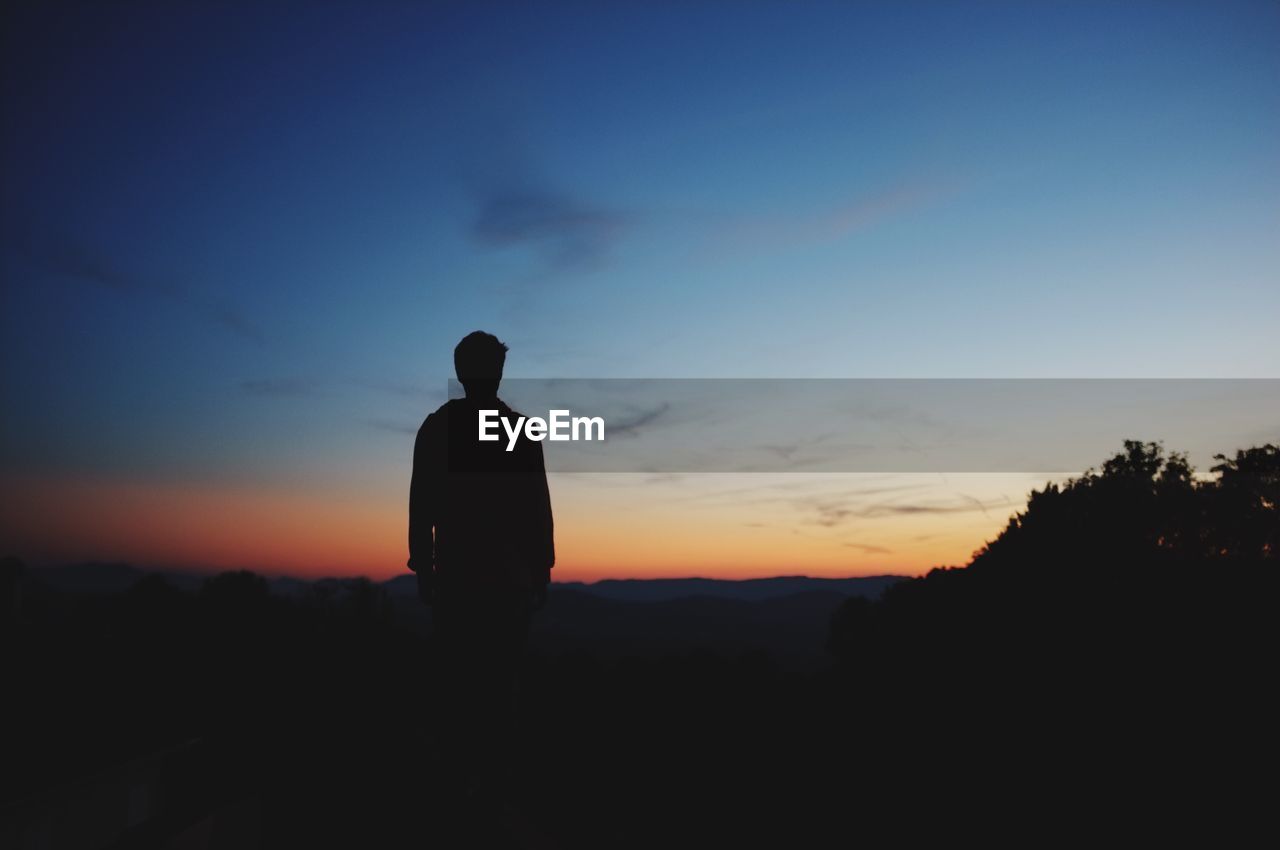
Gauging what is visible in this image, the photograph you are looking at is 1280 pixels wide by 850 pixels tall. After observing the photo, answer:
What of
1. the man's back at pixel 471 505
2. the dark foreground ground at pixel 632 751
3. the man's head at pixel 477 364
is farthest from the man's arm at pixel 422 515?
the dark foreground ground at pixel 632 751

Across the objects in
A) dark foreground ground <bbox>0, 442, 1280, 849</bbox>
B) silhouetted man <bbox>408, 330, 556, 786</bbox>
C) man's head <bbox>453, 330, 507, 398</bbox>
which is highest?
man's head <bbox>453, 330, 507, 398</bbox>

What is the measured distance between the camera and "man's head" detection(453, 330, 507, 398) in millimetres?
4301

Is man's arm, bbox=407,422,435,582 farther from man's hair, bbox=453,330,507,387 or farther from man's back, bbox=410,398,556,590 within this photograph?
man's hair, bbox=453,330,507,387

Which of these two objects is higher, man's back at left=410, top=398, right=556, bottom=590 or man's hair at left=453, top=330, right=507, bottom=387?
man's hair at left=453, top=330, right=507, bottom=387

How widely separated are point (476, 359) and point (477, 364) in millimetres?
26

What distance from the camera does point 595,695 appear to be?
41.1ft

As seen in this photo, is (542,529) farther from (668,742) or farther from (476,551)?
(668,742)

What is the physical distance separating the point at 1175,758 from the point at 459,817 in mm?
9136

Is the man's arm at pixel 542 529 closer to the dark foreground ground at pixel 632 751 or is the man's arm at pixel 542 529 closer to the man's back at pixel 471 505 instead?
the man's back at pixel 471 505

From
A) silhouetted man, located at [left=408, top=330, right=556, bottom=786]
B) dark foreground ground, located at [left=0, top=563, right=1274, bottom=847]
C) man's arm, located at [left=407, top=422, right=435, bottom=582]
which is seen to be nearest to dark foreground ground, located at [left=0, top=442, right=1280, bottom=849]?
dark foreground ground, located at [left=0, top=563, right=1274, bottom=847]

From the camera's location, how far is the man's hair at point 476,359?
430 centimetres

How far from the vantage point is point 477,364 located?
431 centimetres

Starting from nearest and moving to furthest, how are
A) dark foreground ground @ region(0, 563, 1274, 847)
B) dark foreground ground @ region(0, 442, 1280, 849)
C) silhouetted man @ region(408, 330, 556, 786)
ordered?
silhouetted man @ region(408, 330, 556, 786)
dark foreground ground @ region(0, 563, 1274, 847)
dark foreground ground @ region(0, 442, 1280, 849)

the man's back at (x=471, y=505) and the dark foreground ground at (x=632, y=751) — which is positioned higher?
the man's back at (x=471, y=505)
